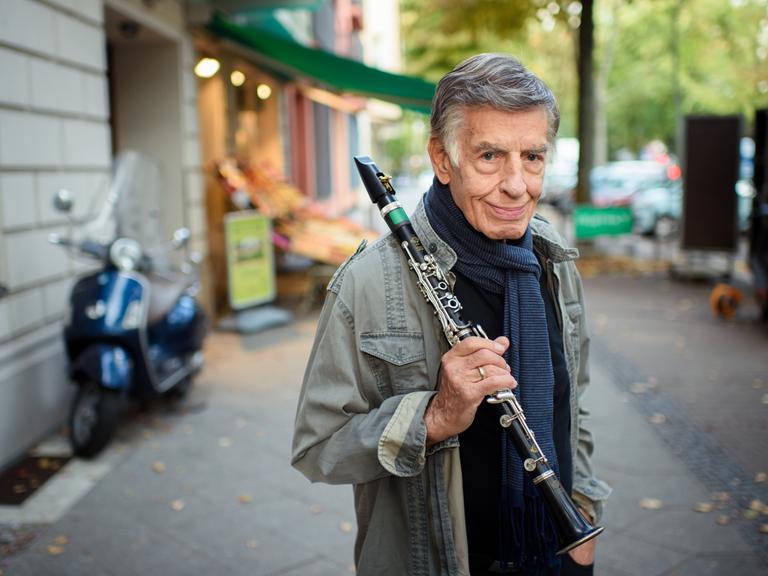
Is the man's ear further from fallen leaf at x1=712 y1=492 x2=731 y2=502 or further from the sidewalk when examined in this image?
fallen leaf at x1=712 y1=492 x2=731 y2=502

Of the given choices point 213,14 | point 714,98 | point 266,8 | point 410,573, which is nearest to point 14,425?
point 410,573

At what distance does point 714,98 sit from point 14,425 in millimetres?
29393

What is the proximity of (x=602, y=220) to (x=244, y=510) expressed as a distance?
10.5 meters

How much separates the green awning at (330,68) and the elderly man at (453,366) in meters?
8.15

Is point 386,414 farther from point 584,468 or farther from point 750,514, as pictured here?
point 750,514

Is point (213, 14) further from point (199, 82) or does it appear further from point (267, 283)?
point (267, 283)

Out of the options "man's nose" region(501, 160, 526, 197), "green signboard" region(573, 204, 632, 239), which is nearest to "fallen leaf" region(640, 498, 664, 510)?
"man's nose" region(501, 160, 526, 197)

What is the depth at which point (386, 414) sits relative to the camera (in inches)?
70.4

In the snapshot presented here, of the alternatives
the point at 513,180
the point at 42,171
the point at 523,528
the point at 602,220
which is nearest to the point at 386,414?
the point at 523,528

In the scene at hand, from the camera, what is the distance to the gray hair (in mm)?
1802

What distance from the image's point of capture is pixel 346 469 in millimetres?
1795

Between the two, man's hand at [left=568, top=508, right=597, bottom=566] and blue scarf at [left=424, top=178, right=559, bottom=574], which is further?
man's hand at [left=568, top=508, right=597, bottom=566]

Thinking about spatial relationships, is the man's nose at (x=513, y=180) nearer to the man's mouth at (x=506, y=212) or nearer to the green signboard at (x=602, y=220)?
the man's mouth at (x=506, y=212)

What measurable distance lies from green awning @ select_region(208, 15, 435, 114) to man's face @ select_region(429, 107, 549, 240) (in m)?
8.14
